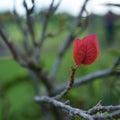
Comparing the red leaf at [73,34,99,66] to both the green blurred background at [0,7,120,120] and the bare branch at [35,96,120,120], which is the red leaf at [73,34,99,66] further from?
the green blurred background at [0,7,120,120]

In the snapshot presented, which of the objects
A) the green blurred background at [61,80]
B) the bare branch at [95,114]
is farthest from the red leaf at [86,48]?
the green blurred background at [61,80]

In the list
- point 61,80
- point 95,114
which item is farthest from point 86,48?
point 61,80

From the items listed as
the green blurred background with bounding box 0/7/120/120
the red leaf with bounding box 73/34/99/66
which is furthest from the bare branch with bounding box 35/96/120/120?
the green blurred background with bounding box 0/7/120/120

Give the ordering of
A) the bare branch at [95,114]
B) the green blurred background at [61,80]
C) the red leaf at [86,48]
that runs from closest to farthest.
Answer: the bare branch at [95,114] → the red leaf at [86,48] → the green blurred background at [61,80]

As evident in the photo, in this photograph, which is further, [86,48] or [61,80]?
[61,80]

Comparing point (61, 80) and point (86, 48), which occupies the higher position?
point (86, 48)

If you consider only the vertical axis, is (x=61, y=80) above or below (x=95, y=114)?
→ below

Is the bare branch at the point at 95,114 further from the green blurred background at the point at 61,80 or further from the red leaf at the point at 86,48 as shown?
the green blurred background at the point at 61,80

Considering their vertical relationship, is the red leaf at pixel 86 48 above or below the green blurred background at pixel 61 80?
above

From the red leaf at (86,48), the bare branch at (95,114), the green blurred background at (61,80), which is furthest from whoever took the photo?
the green blurred background at (61,80)

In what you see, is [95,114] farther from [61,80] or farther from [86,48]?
[61,80]
